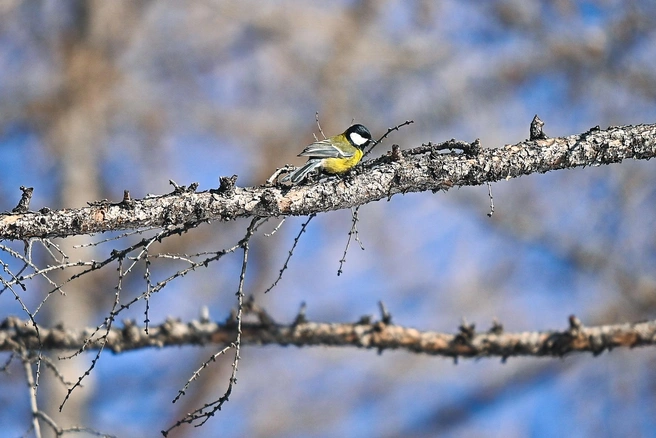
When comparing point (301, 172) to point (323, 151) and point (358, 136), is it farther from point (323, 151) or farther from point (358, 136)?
point (358, 136)

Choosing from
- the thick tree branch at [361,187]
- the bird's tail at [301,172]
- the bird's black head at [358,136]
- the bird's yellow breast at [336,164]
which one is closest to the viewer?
the thick tree branch at [361,187]


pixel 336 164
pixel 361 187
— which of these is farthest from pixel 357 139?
pixel 361 187

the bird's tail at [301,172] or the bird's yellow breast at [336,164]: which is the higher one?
the bird's yellow breast at [336,164]

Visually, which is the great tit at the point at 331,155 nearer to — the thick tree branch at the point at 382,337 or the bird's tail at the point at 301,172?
the bird's tail at the point at 301,172

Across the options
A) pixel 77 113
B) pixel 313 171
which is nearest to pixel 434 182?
pixel 313 171

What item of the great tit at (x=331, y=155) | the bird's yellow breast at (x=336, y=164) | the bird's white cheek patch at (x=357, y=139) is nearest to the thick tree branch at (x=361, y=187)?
the great tit at (x=331, y=155)

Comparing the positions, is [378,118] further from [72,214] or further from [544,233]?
[72,214]

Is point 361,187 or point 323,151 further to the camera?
point 323,151

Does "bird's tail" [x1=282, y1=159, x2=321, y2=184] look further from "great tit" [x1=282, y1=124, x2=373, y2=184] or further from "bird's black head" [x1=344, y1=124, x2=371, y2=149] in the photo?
"bird's black head" [x1=344, y1=124, x2=371, y2=149]
